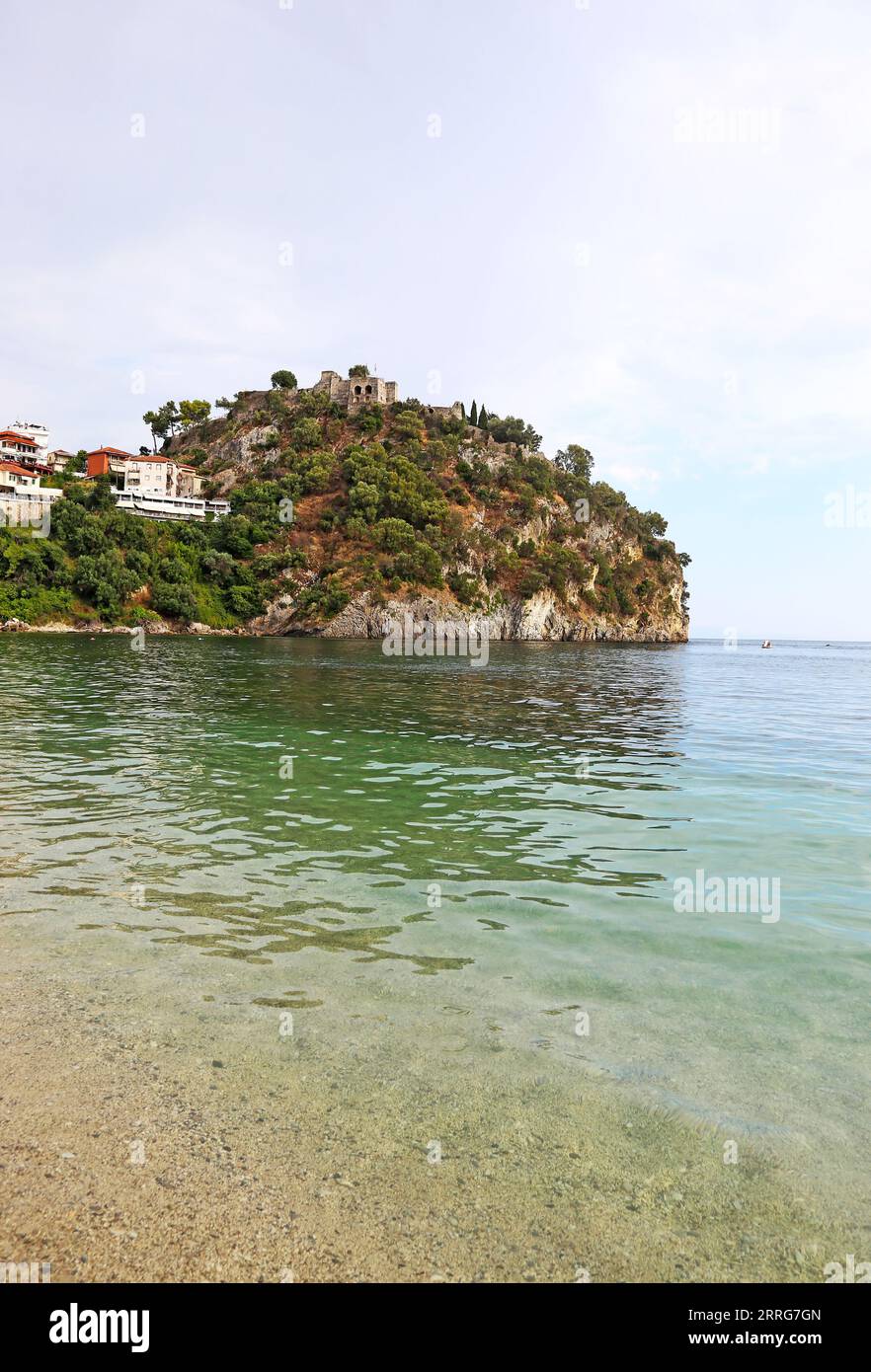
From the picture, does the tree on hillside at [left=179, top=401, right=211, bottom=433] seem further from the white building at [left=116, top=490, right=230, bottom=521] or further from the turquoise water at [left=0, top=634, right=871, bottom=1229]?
the turquoise water at [left=0, top=634, right=871, bottom=1229]

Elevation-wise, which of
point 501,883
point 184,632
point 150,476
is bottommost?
point 501,883

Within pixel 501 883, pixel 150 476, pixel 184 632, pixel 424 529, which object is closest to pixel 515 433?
pixel 424 529

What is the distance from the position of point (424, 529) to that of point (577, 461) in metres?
74.3

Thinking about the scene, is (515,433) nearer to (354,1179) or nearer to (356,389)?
(356,389)

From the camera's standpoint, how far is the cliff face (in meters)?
121

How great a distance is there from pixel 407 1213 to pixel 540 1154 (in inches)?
39.4

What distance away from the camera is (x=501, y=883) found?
32.9 ft

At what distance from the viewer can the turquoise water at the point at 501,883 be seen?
6.15m

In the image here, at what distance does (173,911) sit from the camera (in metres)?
8.68

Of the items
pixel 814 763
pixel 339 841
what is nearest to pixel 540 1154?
pixel 339 841

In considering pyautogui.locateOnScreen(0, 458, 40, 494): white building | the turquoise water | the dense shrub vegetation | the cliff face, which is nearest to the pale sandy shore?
the turquoise water

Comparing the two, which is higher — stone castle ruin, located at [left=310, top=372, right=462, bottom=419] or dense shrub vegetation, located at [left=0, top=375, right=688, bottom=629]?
stone castle ruin, located at [left=310, top=372, right=462, bottom=419]

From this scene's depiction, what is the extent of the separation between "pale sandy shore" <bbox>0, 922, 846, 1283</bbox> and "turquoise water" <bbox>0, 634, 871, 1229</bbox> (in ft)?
1.97

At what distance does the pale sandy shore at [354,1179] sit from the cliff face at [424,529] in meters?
112
